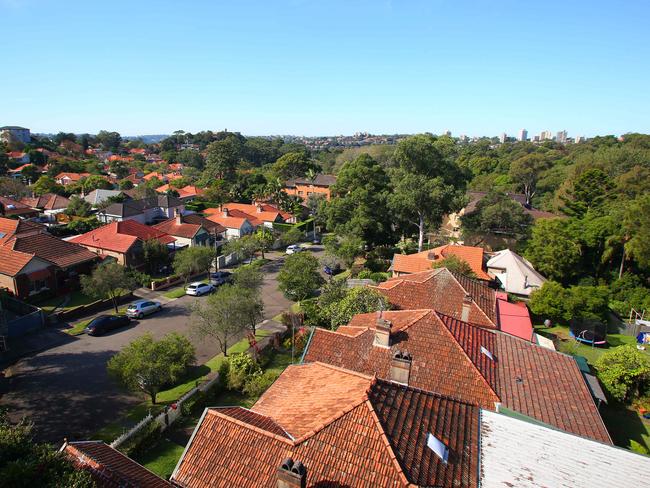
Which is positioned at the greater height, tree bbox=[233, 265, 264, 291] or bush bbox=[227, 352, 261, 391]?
tree bbox=[233, 265, 264, 291]

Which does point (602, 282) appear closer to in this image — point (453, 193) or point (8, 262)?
point (453, 193)

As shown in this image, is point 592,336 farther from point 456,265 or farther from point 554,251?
point 456,265

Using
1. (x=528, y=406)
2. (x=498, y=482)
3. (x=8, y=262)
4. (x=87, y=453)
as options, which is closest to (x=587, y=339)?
(x=528, y=406)

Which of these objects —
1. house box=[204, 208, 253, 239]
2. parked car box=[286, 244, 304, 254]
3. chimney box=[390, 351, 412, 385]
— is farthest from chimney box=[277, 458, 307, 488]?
house box=[204, 208, 253, 239]

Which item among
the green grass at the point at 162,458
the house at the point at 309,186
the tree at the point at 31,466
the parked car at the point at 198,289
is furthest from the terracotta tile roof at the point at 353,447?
the house at the point at 309,186

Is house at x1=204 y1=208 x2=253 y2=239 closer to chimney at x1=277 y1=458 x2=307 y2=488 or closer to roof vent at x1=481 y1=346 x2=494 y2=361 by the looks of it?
roof vent at x1=481 y1=346 x2=494 y2=361

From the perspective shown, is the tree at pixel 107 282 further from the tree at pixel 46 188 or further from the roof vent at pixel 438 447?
the tree at pixel 46 188
